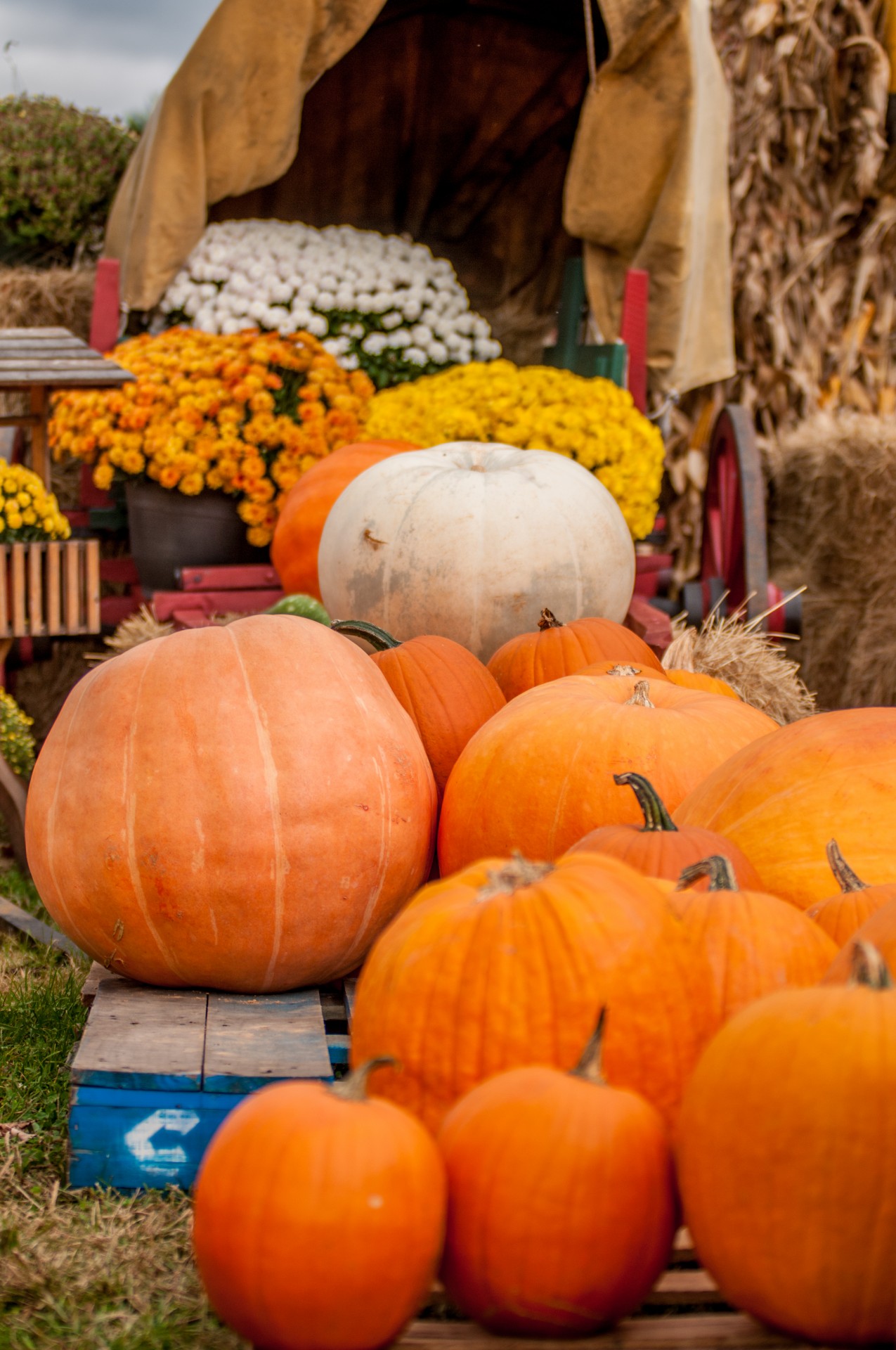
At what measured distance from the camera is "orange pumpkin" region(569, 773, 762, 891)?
1558 millimetres

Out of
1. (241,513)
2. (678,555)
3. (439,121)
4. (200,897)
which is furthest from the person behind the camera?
(678,555)

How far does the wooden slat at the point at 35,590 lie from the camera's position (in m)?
3.44

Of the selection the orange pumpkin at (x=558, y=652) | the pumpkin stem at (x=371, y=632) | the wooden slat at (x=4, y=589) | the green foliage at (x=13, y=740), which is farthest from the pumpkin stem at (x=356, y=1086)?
the wooden slat at (x=4, y=589)

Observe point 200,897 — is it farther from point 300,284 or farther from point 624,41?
point 624,41

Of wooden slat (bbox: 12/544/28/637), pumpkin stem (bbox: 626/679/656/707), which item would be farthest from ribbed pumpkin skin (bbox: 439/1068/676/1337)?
wooden slat (bbox: 12/544/28/637)

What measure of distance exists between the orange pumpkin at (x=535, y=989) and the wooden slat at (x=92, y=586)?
8.07 feet

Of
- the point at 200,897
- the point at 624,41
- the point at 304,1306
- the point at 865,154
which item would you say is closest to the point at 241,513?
the point at 624,41

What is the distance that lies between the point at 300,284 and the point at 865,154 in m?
3.15

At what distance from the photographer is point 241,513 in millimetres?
4066

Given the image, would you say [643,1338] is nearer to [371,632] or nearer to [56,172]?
[371,632]

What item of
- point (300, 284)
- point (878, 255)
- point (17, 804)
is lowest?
point (17, 804)

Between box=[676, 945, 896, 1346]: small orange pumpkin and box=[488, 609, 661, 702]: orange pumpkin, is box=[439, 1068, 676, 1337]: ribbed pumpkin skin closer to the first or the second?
box=[676, 945, 896, 1346]: small orange pumpkin

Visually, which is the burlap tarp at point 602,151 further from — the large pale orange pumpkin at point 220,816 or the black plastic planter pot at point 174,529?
the large pale orange pumpkin at point 220,816

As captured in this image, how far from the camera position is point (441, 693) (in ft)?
8.10
